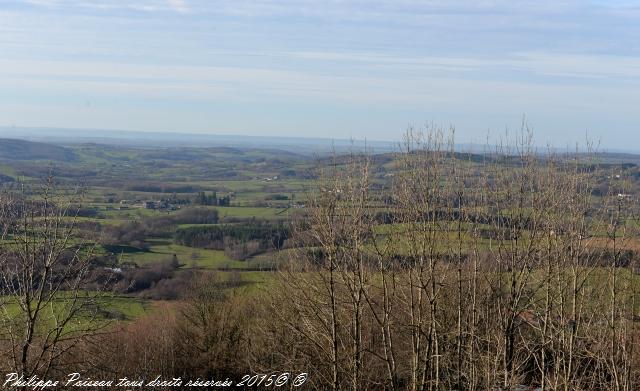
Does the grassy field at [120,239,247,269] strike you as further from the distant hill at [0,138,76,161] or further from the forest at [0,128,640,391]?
the distant hill at [0,138,76,161]

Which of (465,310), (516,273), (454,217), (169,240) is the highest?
(454,217)

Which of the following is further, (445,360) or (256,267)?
(256,267)

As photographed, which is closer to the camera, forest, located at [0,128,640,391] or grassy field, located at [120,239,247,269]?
forest, located at [0,128,640,391]

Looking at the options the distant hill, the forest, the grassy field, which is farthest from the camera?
the distant hill

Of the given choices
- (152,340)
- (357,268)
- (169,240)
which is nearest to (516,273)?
(357,268)

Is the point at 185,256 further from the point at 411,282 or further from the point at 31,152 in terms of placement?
the point at 31,152

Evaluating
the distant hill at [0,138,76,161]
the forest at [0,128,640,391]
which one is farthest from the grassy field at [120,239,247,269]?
the distant hill at [0,138,76,161]

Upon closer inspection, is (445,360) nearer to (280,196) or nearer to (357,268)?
(357,268)

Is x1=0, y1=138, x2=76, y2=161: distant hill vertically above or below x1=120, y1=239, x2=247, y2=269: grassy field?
above
